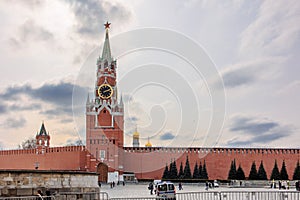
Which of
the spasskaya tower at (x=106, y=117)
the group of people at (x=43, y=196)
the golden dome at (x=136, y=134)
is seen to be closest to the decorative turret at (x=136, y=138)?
the golden dome at (x=136, y=134)

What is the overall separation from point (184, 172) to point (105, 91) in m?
11.1

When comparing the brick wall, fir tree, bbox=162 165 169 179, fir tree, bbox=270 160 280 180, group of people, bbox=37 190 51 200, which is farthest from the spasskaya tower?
group of people, bbox=37 190 51 200

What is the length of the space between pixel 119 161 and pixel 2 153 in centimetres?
1551

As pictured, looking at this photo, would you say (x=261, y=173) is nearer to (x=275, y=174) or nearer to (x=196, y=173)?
(x=275, y=174)

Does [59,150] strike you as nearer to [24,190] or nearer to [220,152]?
[220,152]

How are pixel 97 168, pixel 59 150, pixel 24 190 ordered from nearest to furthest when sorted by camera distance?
pixel 24 190
pixel 97 168
pixel 59 150

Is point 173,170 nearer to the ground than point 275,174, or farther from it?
farther from it

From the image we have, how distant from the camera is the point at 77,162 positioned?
1633 inches

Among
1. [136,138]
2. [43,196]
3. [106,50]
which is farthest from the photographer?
[136,138]

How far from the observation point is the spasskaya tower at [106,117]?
41.0 m

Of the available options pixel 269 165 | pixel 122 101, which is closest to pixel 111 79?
pixel 122 101

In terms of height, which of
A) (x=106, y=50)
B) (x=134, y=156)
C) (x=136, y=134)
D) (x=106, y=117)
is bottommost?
(x=134, y=156)

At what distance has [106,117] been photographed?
143 ft

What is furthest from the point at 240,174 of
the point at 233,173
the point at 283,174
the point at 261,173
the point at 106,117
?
the point at 106,117
